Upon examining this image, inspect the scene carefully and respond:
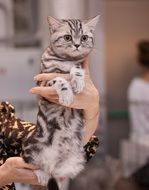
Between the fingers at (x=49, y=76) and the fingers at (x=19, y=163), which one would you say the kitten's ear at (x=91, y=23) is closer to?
the fingers at (x=49, y=76)

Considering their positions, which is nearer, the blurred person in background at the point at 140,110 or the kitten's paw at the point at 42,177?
the kitten's paw at the point at 42,177

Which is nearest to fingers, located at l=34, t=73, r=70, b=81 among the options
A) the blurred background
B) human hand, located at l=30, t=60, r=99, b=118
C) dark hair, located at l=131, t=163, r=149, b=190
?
human hand, located at l=30, t=60, r=99, b=118

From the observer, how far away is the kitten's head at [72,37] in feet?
1.90

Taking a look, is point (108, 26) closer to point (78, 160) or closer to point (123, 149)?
point (123, 149)

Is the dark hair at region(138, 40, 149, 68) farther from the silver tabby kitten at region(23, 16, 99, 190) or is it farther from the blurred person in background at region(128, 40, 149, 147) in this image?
the silver tabby kitten at region(23, 16, 99, 190)

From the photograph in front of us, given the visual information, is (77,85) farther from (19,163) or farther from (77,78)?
(19,163)

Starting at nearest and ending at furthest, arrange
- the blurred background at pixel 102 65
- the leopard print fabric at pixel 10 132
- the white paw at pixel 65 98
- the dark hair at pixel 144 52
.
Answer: the white paw at pixel 65 98, the leopard print fabric at pixel 10 132, the blurred background at pixel 102 65, the dark hair at pixel 144 52

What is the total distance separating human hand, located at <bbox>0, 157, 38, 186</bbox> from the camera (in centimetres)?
64

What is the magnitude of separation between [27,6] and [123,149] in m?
0.91

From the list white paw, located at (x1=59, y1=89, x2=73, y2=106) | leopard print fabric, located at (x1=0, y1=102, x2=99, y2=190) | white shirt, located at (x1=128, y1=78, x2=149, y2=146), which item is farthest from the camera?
white shirt, located at (x1=128, y1=78, x2=149, y2=146)

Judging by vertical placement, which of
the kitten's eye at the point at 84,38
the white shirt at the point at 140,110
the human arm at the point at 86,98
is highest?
the kitten's eye at the point at 84,38

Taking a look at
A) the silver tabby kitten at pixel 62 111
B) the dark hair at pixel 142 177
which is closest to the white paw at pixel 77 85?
the silver tabby kitten at pixel 62 111

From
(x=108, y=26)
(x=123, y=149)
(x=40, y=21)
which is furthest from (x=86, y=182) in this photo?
(x=108, y=26)

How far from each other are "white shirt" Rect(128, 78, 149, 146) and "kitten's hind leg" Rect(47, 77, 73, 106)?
6.75ft
